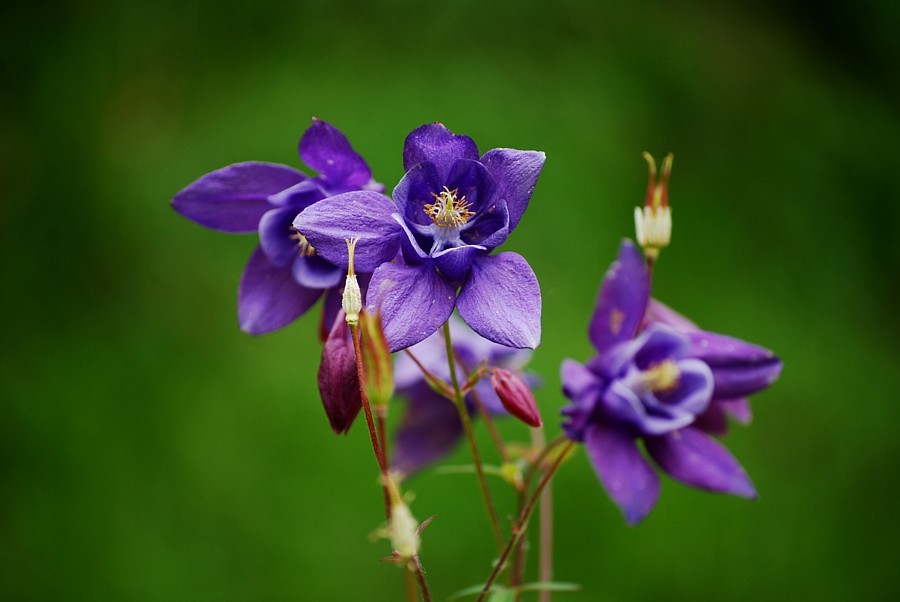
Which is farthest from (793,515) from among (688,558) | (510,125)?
(510,125)

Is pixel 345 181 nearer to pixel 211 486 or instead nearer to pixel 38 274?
pixel 211 486

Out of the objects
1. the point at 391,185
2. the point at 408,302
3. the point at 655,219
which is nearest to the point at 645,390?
the point at 655,219

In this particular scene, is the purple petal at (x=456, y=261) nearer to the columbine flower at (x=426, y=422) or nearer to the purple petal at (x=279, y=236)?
the purple petal at (x=279, y=236)

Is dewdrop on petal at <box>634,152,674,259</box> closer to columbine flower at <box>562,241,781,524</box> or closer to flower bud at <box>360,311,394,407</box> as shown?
columbine flower at <box>562,241,781,524</box>

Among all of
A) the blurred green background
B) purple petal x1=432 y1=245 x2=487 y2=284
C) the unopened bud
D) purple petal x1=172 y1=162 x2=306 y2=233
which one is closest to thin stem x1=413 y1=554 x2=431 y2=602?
the unopened bud

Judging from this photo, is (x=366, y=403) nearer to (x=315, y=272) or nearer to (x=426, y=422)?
(x=315, y=272)

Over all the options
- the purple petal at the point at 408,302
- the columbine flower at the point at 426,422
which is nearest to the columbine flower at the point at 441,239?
the purple petal at the point at 408,302
